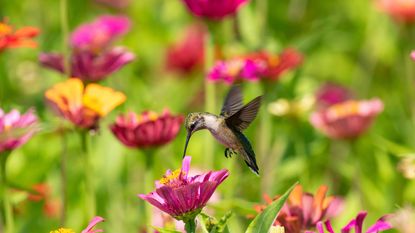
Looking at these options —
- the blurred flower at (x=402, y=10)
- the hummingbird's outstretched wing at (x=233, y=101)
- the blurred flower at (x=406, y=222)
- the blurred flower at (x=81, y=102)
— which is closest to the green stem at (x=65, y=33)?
the blurred flower at (x=81, y=102)

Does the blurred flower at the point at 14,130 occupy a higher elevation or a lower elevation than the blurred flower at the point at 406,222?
higher

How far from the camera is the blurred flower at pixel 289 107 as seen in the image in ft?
6.39

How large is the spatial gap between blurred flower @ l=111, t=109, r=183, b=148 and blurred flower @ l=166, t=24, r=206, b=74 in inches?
57.9

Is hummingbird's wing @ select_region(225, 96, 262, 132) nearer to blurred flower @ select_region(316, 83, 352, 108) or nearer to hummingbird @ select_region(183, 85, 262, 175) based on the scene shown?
hummingbird @ select_region(183, 85, 262, 175)

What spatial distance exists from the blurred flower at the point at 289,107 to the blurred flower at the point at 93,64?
0.46 m

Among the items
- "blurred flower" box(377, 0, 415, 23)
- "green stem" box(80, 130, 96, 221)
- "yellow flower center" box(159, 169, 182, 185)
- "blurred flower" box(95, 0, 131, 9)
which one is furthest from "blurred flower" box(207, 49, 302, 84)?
"blurred flower" box(95, 0, 131, 9)

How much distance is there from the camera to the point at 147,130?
1321 millimetres

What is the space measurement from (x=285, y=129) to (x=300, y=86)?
0.31 meters

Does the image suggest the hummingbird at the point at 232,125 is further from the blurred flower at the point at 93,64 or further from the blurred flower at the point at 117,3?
the blurred flower at the point at 117,3

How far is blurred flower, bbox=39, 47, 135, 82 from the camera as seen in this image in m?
1.55

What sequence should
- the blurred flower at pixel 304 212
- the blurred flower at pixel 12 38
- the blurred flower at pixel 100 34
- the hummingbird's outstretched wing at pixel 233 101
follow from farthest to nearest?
1. the blurred flower at pixel 100 34
2. the blurred flower at pixel 12 38
3. the hummingbird's outstretched wing at pixel 233 101
4. the blurred flower at pixel 304 212

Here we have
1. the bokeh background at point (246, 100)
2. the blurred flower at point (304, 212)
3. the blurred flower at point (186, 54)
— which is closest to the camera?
the blurred flower at point (304, 212)

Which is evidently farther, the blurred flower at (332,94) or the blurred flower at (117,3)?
the blurred flower at (117,3)

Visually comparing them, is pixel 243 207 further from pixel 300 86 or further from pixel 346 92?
pixel 346 92
